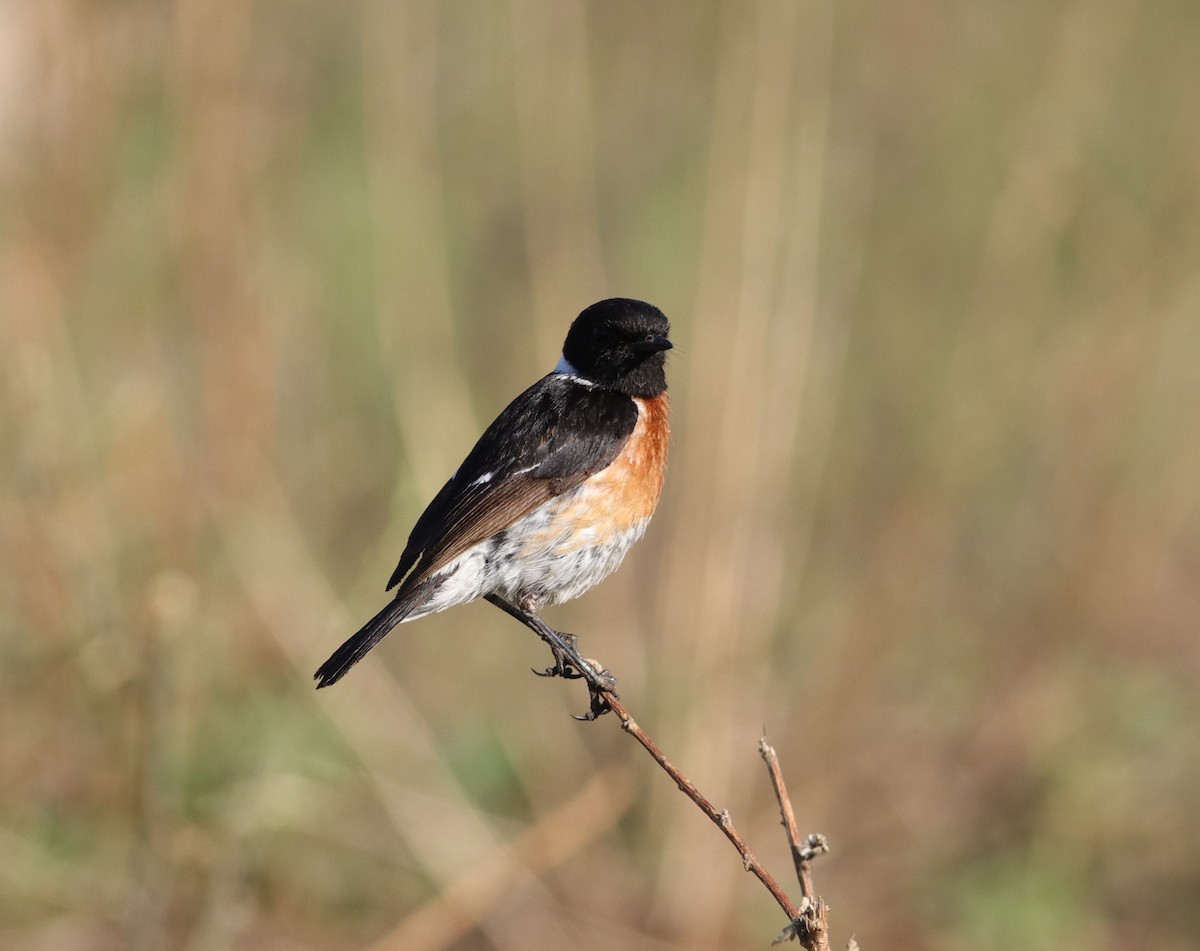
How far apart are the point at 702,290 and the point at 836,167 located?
7.85 feet

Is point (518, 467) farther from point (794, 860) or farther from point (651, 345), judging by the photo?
point (794, 860)

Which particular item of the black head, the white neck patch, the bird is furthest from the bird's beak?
the white neck patch

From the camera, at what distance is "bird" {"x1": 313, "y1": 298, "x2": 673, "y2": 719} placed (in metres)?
3.86

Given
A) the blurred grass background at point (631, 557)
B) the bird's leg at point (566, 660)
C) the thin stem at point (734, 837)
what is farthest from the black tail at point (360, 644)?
the thin stem at point (734, 837)

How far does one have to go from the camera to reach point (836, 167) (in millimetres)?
7410

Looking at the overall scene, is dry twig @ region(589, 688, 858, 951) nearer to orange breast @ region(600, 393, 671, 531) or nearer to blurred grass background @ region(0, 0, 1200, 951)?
orange breast @ region(600, 393, 671, 531)

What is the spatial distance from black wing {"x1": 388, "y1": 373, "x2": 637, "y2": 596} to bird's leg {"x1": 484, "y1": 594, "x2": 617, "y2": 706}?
268 millimetres

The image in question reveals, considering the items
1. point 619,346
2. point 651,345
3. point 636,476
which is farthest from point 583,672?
point 619,346

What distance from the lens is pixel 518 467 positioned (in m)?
3.95

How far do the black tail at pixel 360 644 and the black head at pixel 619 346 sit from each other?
0.96 m

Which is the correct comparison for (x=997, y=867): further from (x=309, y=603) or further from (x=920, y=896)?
(x=309, y=603)

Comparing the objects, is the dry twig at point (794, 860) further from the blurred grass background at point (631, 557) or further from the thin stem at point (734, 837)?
the blurred grass background at point (631, 557)

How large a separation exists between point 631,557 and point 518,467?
379 centimetres

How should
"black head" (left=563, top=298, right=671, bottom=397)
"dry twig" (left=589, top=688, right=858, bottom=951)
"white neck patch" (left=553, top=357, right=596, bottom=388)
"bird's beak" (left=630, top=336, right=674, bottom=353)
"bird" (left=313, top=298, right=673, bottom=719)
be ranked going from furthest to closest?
1. "white neck patch" (left=553, top=357, right=596, bottom=388)
2. "black head" (left=563, top=298, right=671, bottom=397)
3. "bird" (left=313, top=298, right=673, bottom=719)
4. "bird's beak" (left=630, top=336, right=674, bottom=353)
5. "dry twig" (left=589, top=688, right=858, bottom=951)
